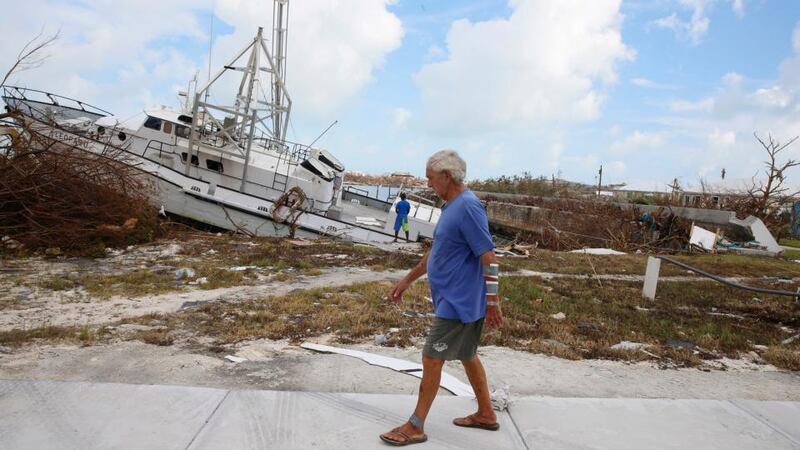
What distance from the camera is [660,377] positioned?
187 inches

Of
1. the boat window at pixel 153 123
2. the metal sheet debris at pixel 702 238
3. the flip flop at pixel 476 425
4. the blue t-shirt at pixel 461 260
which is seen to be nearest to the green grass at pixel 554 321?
the flip flop at pixel 476 425

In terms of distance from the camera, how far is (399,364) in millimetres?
4645

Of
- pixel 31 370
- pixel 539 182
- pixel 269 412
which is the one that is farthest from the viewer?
pixel 539 182

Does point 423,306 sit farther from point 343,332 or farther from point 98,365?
point 98,365

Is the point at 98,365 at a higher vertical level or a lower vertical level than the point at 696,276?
lower

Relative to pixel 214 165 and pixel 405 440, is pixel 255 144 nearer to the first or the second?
pixel 214 165

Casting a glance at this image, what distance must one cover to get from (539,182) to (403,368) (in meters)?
28.2

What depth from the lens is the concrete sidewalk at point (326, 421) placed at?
3.21m

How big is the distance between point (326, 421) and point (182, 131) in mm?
15428

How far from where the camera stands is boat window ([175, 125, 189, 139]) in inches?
675

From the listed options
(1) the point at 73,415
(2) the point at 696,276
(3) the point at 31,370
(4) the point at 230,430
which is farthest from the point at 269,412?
(2) the point at 696,276

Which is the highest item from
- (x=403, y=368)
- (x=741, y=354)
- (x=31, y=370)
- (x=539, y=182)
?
(x=539, y=182)

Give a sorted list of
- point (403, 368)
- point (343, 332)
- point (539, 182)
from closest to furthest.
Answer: point (403, 368) < point (343, 332) < point (539, 182)

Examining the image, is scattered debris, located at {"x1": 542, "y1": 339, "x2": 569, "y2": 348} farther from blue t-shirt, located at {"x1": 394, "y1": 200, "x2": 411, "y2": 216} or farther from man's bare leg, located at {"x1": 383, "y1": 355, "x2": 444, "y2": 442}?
blue t-shirt, located at {"x1": 394, "y1": 200, "x2": 411, "y2": 216}
